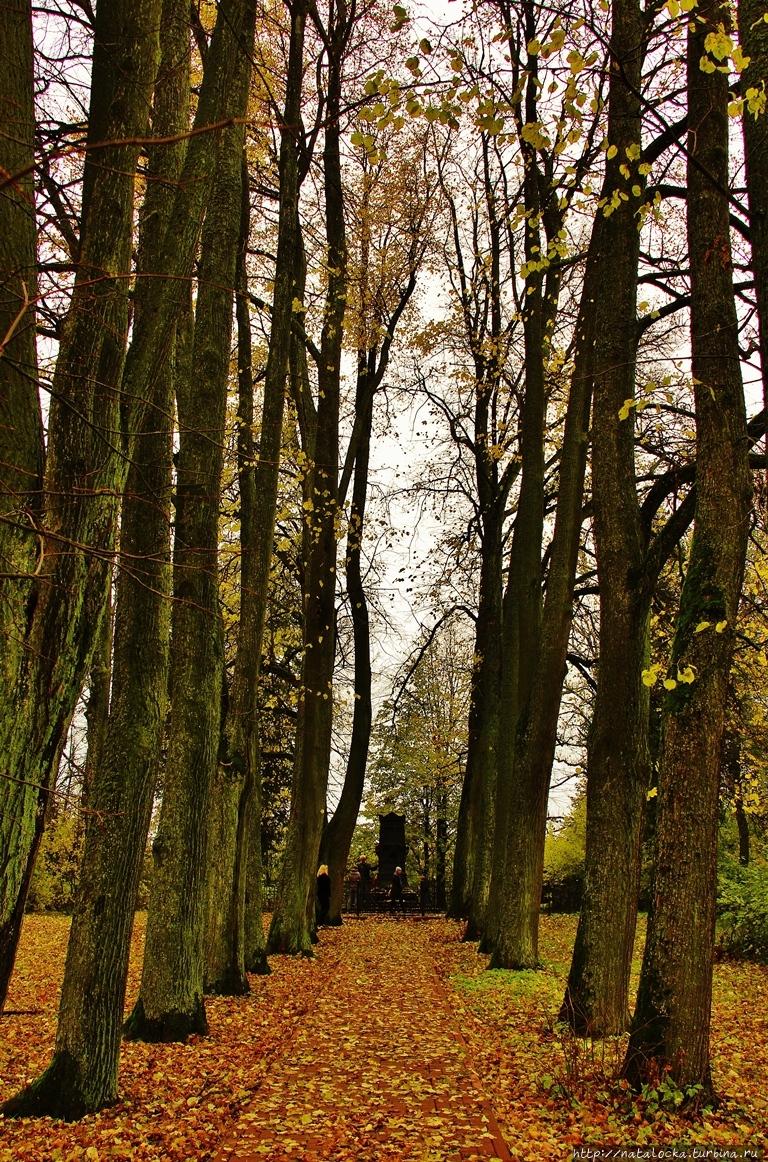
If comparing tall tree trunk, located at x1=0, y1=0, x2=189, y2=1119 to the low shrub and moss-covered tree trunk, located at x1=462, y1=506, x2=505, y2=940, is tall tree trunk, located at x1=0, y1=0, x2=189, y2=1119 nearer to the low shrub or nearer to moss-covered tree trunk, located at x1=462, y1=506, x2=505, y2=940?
moss-covered tree trunk, located at x1=462, y1=506, x2=505, y2=940

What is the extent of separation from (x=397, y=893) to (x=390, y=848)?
5.86 ft

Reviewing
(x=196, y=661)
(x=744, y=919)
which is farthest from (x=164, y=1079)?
(x=744, y=919)

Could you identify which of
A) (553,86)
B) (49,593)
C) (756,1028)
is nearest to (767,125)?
(553,86)

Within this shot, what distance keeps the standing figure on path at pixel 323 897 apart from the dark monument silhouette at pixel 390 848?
8021mm

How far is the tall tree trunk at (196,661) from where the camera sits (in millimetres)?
6617

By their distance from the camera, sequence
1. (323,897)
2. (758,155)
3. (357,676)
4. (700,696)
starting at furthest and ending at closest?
1. (323,897)
2. (357,676)
3. (758,155)
4. (700,696)

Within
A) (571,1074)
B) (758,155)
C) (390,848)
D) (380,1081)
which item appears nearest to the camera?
(571,1074)

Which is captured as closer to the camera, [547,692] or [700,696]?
[700,696]

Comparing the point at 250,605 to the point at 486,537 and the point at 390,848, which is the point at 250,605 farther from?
the point at 390,848

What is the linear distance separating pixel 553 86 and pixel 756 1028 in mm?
8414

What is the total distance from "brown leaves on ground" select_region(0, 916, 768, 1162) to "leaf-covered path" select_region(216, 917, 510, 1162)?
0.02 metres

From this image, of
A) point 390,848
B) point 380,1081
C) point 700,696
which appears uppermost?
point 700,696

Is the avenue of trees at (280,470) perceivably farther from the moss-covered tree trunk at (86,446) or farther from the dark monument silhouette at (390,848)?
the dark monument silhouette at (390,848)

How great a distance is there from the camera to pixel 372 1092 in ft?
17.8
